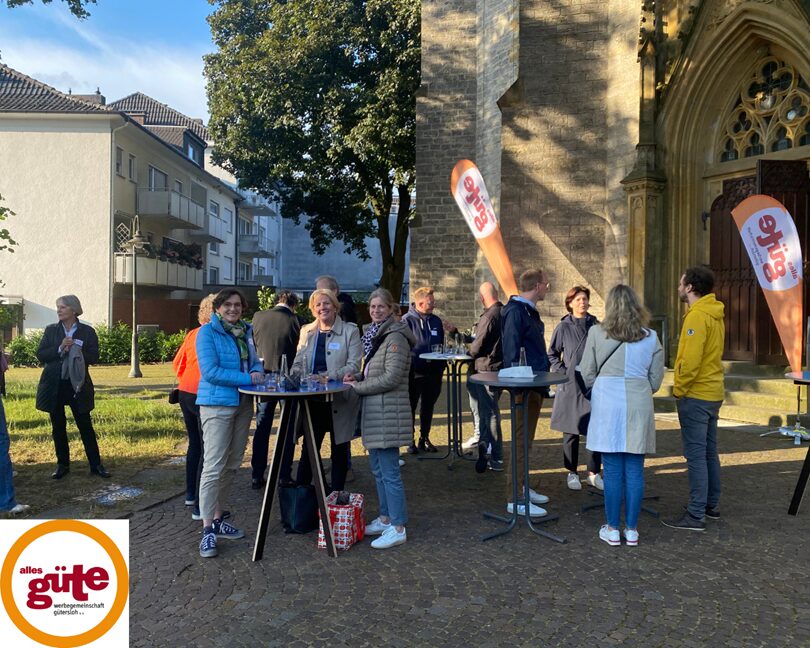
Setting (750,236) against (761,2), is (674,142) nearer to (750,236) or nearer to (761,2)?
(761,2)

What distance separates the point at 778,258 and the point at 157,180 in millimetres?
26469

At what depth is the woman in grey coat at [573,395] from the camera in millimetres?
6035

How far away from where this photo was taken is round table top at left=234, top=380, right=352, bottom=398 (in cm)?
428

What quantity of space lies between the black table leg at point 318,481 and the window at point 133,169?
2452 centimetres

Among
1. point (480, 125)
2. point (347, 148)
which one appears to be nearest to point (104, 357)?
point (347, 148)

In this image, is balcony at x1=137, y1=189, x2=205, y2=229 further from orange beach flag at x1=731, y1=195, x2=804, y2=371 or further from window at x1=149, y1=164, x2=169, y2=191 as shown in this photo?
orange beach flag at x1=731, y1=195, x2=804, y2=371

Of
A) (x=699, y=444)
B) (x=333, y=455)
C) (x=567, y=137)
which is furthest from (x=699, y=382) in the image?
(x=567, y=137)

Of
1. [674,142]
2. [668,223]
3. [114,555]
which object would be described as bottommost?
[114,555]

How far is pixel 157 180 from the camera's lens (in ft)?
97.5

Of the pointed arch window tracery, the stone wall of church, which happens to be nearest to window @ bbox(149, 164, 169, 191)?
the stone wall of church

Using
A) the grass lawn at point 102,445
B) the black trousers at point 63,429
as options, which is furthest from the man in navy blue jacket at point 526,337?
the black trousers at point 63,429

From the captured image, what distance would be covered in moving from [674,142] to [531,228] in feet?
10.4

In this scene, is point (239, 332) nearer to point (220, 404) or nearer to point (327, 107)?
point (220, 404)

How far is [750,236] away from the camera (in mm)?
8680
